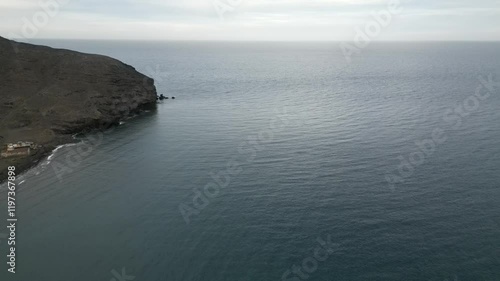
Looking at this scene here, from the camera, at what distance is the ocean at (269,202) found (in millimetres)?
42250

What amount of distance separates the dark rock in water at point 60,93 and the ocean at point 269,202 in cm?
861

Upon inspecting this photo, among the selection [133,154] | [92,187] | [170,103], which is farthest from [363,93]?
[92,187]

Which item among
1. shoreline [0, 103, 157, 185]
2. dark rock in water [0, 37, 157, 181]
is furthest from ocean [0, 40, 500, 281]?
dark rock in water [0, 37, 157, 181]

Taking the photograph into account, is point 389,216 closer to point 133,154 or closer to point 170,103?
point 133,154

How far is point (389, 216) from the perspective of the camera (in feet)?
168

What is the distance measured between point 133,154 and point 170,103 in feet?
177

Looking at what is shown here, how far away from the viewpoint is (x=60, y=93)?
332 ft

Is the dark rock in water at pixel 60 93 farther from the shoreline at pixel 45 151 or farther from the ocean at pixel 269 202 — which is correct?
the ocean at pixel 269 202

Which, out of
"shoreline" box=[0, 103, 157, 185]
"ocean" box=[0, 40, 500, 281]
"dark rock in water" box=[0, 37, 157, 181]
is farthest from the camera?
"dark rock in water" box=[0, 37, 157, 181]

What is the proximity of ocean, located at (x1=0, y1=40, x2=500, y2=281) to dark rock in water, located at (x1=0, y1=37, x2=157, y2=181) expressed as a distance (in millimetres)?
8610

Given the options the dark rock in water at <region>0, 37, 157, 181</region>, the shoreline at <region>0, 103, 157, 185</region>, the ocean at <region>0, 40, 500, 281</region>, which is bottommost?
the ocean at <region>0, 40, 500, 281</region>

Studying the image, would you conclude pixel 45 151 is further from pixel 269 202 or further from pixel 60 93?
pixel 269 202

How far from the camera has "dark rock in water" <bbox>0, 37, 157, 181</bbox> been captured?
291 ft

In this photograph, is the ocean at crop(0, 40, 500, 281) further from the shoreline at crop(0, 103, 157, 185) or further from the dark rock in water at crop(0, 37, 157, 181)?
the dark rock in water at crop(0, 37, 157, 181)
